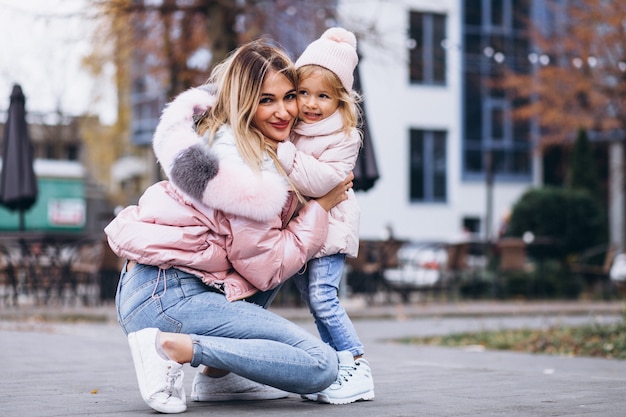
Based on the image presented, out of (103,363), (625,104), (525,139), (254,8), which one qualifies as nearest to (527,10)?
(525,139)

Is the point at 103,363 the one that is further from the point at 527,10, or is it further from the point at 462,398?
the point at 527,10

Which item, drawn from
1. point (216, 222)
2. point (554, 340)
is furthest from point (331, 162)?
point (554, 340)

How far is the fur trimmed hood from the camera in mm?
4371

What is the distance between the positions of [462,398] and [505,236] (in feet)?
55.1

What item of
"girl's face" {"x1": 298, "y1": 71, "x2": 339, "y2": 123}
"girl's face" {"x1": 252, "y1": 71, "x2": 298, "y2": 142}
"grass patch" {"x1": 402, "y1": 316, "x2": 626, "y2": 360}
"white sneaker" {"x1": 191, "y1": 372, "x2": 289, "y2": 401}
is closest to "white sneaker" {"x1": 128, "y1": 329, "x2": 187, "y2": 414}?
"white sneaker" {"x1": 191, "y1": 372, "x2": 289, "y2": 401}

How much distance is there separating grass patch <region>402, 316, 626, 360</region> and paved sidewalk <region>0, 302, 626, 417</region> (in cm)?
35

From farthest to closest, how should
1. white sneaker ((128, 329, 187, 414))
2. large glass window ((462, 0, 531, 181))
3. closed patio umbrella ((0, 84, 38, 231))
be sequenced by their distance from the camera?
large glass window ((462, 0, 531, 181)) → closed patio umbrella ((0, 84, 38, 231)) → white sneaker ((128, 329, 187, 414))

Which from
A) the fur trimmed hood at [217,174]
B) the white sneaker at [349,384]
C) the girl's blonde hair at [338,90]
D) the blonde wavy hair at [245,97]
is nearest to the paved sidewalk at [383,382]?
the white sneaker at [349,384]

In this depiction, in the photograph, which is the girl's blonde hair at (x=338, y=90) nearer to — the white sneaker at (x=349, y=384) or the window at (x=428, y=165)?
the white sneaker at (x=349, y=384)

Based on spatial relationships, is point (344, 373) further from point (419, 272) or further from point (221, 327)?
point (419, 272)

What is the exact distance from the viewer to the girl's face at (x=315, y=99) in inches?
189

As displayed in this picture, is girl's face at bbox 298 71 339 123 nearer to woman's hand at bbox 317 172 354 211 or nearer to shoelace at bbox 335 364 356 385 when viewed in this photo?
woman's hand at bbox 317 172 354 211

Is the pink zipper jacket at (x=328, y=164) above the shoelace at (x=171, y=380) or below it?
above

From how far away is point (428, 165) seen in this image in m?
35.5
